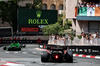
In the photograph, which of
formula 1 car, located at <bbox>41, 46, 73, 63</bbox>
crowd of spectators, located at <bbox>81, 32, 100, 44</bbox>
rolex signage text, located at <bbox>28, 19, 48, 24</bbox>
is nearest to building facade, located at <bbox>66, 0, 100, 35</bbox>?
crowd of spectators, located at <bbox>81, 32, 100, 44</bbox>

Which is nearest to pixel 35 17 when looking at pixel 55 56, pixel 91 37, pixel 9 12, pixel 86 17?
pixel 9 12

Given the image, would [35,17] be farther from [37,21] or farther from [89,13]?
[89,13]

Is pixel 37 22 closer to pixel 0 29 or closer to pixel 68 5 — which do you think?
pixel 0 29

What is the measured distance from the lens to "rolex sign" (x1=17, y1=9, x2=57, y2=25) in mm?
66938

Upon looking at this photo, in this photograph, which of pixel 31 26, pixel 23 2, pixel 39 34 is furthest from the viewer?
pixel 23 2

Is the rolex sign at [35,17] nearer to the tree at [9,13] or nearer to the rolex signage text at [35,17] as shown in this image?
the rolex signage text at [35,17]

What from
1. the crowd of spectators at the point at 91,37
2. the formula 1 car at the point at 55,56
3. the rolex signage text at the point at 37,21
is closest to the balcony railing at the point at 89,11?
the crowd of spectators at the point at 91,37

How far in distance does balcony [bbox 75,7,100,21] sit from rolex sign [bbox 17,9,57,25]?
1346 inches

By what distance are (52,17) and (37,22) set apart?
3878 mm

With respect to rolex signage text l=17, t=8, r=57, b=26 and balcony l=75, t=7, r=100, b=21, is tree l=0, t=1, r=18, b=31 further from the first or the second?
Answer: balcony l=75, t=7, r=100, b=21

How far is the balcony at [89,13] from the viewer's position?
32562 millimetres

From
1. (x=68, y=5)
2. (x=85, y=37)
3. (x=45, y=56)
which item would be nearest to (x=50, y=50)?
(x=45, y=56)

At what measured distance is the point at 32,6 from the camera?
87.9 metres

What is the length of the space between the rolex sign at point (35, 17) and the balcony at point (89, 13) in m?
34.2
